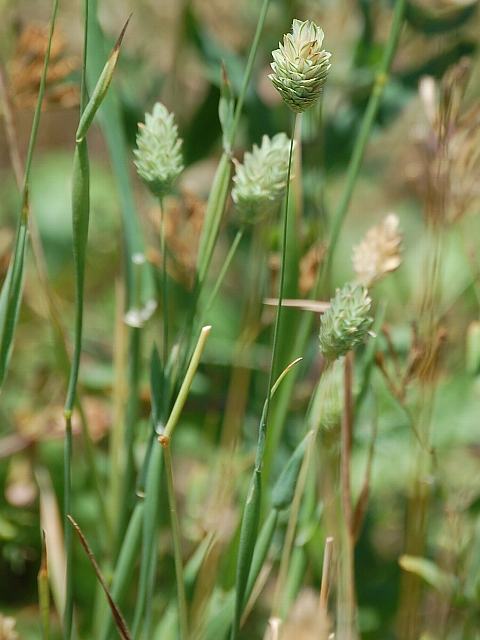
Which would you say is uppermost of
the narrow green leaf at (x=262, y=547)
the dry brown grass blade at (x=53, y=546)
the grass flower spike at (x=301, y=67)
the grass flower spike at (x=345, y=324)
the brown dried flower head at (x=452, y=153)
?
the brown dried flower head at (x=452, y=153)

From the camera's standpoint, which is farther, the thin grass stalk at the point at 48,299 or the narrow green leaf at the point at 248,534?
the thin grass stalk at the point at 48,299

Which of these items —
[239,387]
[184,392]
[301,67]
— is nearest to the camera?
[301,67]

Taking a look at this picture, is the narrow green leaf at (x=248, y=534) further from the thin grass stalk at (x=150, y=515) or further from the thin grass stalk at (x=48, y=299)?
the thin grass stalk at (x=48, y=299)

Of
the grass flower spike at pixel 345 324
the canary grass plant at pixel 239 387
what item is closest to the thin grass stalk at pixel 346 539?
the canary grass plant at pixel 239 387

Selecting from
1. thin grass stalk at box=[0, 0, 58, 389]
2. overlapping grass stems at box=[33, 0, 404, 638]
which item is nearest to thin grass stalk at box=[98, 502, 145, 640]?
overlapping grass stems at box=[33, 0, 404, 638]

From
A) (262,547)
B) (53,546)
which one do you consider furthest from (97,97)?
(53,546)

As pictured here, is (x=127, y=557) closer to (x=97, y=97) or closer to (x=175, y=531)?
(x=175, y=531)
